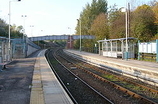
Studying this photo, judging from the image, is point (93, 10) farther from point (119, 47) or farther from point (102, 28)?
point (119, 47)

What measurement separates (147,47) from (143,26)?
13906mm

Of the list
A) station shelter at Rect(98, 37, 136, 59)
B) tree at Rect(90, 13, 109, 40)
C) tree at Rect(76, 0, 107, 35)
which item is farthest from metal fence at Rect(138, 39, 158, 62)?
tree at Rect(76, 0, 107, 35)

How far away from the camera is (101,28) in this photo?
5278 centimetres

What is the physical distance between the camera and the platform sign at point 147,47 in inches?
858

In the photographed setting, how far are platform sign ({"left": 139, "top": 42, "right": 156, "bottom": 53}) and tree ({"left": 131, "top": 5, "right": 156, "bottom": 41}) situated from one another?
12.1 metres

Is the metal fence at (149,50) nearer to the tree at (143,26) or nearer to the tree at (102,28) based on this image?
the tree at (143,26)

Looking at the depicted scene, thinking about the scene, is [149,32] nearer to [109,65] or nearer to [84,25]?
[109,65]

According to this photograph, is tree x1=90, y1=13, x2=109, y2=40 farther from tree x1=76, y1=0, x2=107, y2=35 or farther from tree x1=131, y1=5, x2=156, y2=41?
tree x1=76, y1=0, x2=107, y2=35

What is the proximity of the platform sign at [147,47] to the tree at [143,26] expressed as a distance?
477 inches

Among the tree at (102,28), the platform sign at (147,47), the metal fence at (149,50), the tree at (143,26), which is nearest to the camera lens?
the metal fence at (149,50)

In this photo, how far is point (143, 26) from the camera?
3594 cm

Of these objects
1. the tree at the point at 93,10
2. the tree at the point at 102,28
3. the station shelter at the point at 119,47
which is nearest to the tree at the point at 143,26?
the station shelter at the point at 119,47

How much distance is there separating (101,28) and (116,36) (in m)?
9.86

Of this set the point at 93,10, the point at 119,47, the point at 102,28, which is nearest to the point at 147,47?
the point at 119,47
